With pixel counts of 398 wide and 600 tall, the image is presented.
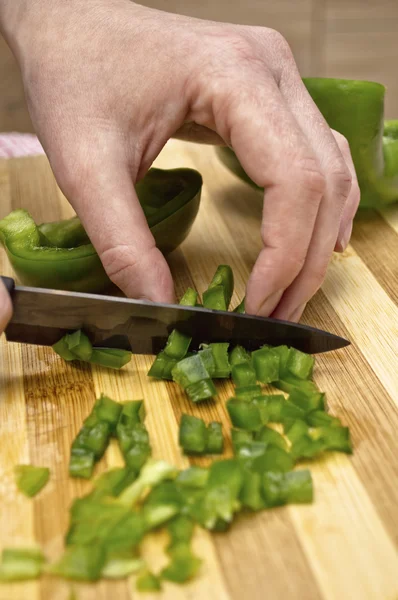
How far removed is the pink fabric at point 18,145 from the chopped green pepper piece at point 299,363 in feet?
4.09

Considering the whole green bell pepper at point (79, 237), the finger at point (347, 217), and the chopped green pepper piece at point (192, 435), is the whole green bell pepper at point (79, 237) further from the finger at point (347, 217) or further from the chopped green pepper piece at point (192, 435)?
the chopped green pepper piece at point (192, 435)

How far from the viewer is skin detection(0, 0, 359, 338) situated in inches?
50.6

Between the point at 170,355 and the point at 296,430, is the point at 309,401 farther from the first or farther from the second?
the point at 170,355

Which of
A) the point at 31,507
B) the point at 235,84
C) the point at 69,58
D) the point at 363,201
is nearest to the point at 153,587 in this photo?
the point at 31,507

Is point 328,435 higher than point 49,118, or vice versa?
point 49,118

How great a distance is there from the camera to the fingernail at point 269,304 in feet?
4.38

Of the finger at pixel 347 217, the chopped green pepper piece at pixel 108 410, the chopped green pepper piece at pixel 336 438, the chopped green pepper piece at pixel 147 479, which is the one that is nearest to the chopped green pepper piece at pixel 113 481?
the chopped green pepper piece at pixel 147 479

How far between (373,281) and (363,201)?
1.16ft

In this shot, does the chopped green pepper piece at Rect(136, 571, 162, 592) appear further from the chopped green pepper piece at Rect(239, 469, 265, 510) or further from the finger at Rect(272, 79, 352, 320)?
the finger at Rect(272, 79, 352, 320)

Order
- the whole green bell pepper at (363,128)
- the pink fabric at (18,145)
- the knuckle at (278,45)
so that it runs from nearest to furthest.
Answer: the knuckle at (278,45) → the whole green bell pepper at (363,128) → the pink fabric at (18,145)

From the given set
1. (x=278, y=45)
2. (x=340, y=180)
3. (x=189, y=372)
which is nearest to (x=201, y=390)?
(x=189, y=372)

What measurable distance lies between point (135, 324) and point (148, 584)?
0.51 m

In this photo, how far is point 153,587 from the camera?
3.10 feet

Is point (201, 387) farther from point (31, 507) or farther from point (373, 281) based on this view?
point (373, 281)
